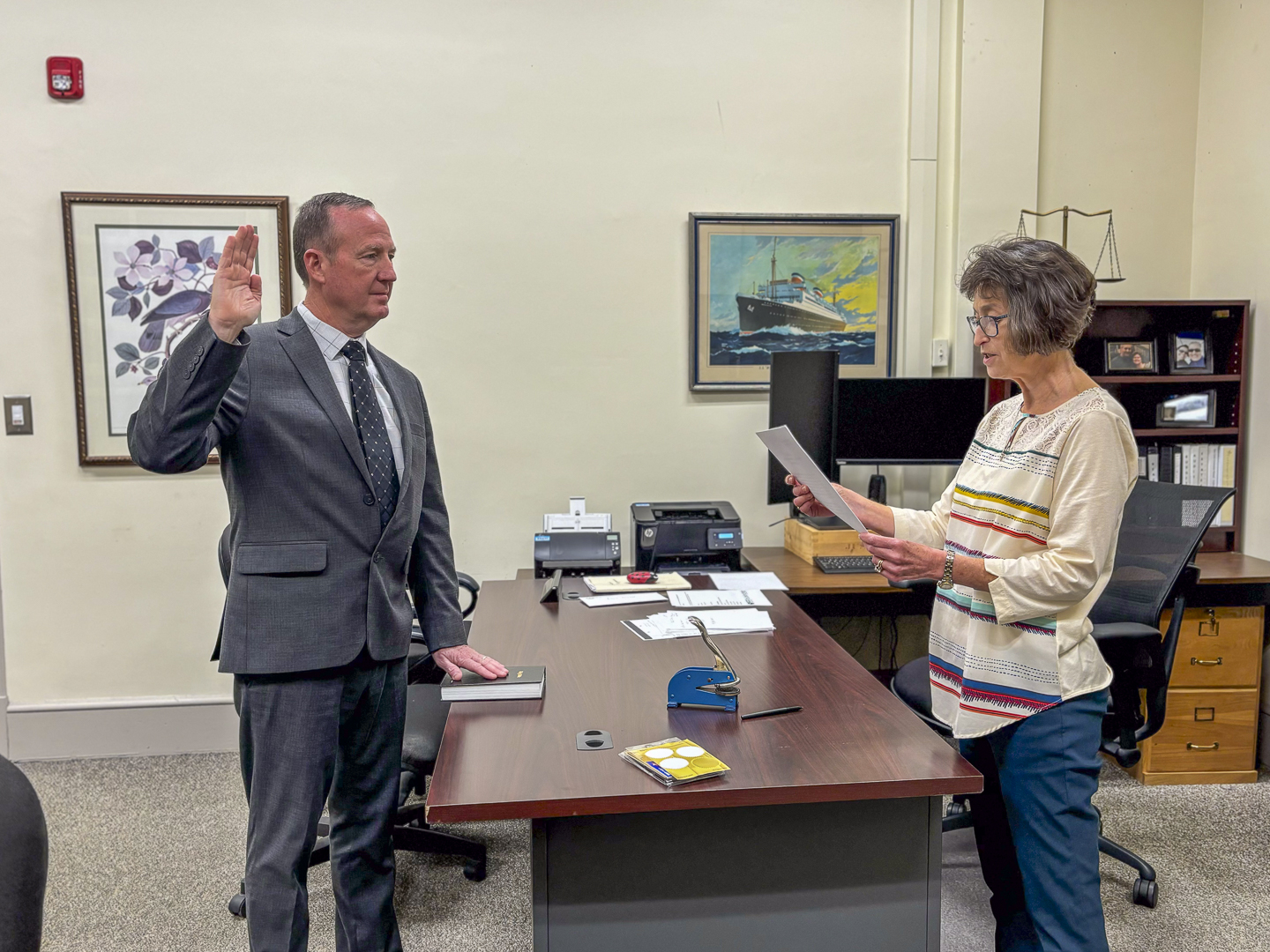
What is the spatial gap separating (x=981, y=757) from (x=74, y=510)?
3158mm

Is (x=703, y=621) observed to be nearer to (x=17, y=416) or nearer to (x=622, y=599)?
(x=622, y=599)

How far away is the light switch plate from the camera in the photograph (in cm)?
315

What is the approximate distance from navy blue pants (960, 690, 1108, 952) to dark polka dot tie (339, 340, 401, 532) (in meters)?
1.23

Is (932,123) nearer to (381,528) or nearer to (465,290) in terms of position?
(465,290)

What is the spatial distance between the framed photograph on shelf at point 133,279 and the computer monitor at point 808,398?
1.86 meters

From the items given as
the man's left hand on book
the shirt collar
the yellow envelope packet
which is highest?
the shirt collar

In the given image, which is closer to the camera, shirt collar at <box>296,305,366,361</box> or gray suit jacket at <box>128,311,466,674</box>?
gray suit jacket at <box>128,311,466,674</box>

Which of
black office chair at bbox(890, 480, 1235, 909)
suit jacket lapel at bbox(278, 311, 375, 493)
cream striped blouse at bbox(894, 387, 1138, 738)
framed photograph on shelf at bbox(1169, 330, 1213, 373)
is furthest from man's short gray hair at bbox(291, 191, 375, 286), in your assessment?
framed photograph on shelf at bbox(1169, 330, 1213, 373)

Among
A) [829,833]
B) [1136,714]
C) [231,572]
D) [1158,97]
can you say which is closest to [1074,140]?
[1158,97]

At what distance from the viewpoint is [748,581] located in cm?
272

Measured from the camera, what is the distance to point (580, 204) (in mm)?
3338

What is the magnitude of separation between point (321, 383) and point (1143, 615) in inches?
81.7

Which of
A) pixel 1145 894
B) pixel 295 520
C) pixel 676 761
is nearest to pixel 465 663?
pixel 295 520

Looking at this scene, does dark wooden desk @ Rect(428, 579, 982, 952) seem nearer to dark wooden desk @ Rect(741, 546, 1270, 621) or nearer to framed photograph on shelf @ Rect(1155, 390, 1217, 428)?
dark wooden desk @ Rect(741, 546, 1270, 621)
